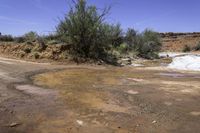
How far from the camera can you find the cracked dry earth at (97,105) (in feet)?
20.5

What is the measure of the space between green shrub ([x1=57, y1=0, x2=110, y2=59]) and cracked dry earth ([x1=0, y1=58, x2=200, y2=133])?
7.97 metres

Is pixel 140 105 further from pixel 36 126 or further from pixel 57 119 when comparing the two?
pixel 36 126

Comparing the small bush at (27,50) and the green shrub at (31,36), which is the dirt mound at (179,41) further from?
the small bush at (27,50)

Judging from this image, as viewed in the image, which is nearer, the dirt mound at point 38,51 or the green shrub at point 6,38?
the dirt mound at point 38,51

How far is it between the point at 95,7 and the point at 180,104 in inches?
521

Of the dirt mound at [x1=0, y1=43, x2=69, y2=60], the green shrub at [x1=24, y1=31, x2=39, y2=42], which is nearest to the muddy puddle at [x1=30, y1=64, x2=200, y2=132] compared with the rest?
the dirt mound at [x1=0, y1=43, x2=69, y2=60]

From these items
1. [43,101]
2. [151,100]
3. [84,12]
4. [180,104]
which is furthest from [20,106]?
[84,12]

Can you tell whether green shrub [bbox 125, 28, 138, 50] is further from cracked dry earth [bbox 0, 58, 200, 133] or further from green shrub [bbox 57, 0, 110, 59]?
cracked dry earth [bbox 0, 58, 200, 133]

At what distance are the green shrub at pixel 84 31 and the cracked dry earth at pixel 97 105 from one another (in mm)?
7968

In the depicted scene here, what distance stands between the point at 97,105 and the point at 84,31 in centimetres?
1278

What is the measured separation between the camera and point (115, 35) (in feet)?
93.4

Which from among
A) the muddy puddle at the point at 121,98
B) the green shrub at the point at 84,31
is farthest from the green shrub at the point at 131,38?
the muddy puddle at the point at 121,98

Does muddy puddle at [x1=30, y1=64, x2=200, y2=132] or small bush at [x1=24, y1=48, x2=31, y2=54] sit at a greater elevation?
small bush at [x1=24, y1=48, x2=31, y2=54]

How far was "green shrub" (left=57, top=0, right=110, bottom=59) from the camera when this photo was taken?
20.1 m
